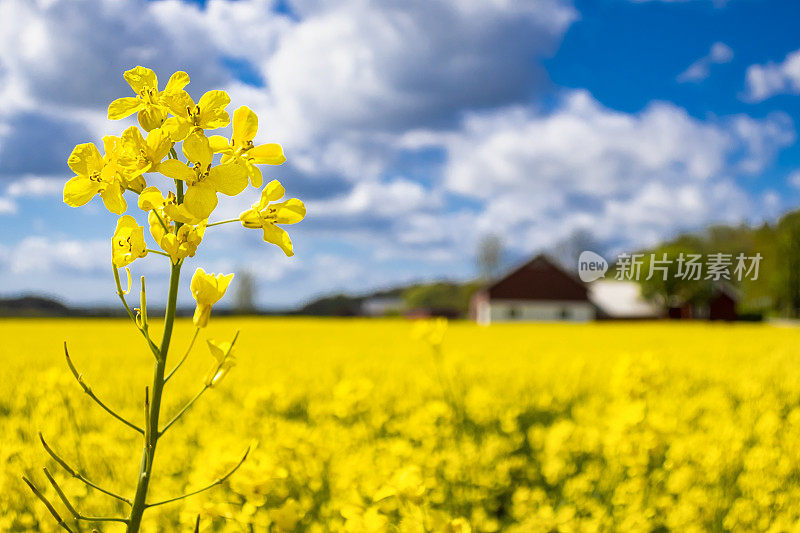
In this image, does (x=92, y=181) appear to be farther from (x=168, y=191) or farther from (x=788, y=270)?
(x=788, y=270)

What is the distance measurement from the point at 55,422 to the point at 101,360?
11.4 feet

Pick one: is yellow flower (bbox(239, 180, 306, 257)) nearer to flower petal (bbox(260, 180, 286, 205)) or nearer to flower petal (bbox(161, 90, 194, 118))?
flower petal (bbox(260, 180, 286, 205))

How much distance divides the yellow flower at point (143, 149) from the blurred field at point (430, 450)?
0.81 meters

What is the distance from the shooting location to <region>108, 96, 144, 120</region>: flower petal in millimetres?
997

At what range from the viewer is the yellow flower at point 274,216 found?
3.33 feet

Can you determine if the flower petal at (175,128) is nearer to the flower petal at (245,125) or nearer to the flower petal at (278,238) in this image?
the flower petal at (245,125)

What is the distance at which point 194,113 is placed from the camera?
38.1 inches

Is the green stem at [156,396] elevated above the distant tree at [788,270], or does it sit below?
below

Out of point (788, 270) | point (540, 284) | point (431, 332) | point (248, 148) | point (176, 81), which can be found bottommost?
point (431, 332)

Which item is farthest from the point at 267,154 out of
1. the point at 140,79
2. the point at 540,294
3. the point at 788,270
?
the point at 788,270

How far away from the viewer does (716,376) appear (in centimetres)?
602

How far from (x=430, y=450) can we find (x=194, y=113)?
2752mm

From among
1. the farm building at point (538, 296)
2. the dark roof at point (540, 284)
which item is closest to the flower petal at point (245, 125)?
the farm building at point (538, 296)

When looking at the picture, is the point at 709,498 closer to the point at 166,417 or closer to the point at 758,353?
the point at 166,417
